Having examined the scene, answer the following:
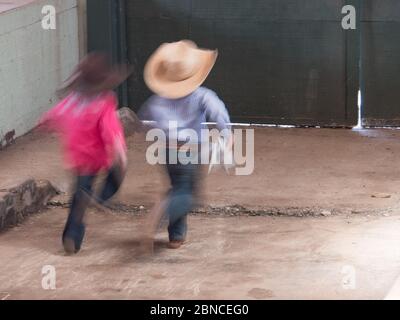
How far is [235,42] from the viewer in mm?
10820

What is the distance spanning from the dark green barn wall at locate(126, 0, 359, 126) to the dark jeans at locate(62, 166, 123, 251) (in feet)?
13.5

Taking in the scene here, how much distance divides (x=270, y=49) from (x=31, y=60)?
248 centimetres

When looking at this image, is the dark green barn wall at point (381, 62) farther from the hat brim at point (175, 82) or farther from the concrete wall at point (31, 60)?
the hat brim at point (175, 82)

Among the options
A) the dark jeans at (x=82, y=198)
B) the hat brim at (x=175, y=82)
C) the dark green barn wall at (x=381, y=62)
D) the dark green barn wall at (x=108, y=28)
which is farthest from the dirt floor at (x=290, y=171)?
the hat brim at (x=175, y=82)

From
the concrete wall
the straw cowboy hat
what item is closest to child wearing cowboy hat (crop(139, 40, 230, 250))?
the straw cowboy hat

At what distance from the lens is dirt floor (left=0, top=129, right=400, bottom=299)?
6.41 m

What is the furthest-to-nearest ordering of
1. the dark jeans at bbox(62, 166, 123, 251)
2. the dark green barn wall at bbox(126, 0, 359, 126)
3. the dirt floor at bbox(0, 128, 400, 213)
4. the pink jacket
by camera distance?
the dark green barn wall at bbox(126, 0, 359, 126) → the dirt floor at bbox(0, 128, 400, 213) → the dark jeans at bbox(62, 166, 123, 251) → the pink jacket

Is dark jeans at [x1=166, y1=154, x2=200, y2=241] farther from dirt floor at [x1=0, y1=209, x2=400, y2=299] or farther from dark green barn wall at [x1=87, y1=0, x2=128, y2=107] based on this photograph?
dark green barn wall at [x1=87, y1=0, x2=128, y2=107]

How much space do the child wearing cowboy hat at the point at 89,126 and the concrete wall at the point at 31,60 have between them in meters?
2.86

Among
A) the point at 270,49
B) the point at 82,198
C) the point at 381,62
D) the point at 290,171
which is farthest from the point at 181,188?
the point at 381,62

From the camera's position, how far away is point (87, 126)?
6867mm

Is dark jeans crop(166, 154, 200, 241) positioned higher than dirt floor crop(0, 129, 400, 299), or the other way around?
dark jeans crop(166, 154, 200, 241)

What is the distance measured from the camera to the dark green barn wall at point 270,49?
10648mm

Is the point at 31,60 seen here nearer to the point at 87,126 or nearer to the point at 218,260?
the point at 87,126
